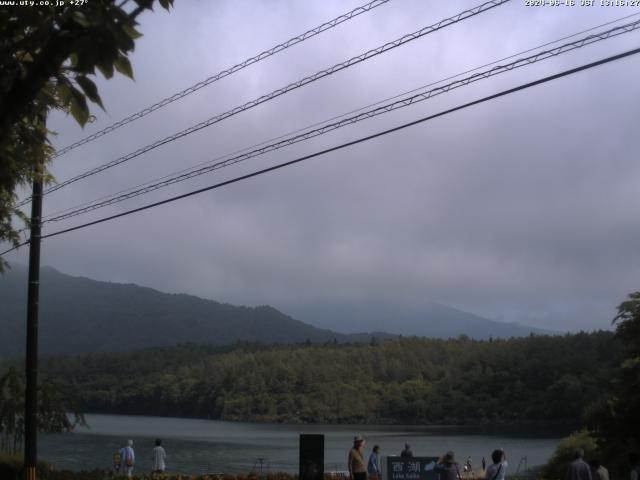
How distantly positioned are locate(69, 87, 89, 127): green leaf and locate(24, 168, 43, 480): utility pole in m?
13.6

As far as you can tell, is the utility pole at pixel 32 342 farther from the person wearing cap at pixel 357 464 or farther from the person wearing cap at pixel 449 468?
the person wearing cap at pixel 449 468

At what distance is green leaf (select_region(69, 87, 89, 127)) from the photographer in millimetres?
5572

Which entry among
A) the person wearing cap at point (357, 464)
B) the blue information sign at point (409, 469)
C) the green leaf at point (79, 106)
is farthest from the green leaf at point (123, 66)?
the blue information sign at point (409, 469)

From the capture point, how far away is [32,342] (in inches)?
749

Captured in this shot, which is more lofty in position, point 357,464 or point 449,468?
point 357,464

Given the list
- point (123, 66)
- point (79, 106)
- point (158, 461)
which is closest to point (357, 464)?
point (158, 461)

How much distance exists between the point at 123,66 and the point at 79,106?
45 centimetres

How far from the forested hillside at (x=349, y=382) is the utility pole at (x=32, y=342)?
79.8 metres

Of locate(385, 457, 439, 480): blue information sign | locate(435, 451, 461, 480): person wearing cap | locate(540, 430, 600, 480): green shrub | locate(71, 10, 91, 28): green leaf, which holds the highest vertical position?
locate(71, 10, 91, 28): green leaf

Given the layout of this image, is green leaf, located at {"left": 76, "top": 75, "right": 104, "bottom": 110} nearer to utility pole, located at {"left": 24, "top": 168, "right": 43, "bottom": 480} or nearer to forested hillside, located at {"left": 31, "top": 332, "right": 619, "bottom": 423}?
utility pole, located at {"left": 24, "top": 168, "right": 43, "bottom": 480}

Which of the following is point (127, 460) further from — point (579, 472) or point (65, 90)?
point (65, 90)

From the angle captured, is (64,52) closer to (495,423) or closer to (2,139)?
(2,139)

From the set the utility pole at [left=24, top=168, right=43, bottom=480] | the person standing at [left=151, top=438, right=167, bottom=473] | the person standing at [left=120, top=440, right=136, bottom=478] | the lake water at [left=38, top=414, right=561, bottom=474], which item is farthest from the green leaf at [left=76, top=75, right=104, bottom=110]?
the lake water at [left=38, top=414, right=561, bottom=474]

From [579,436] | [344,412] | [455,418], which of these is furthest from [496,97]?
[344,412]
